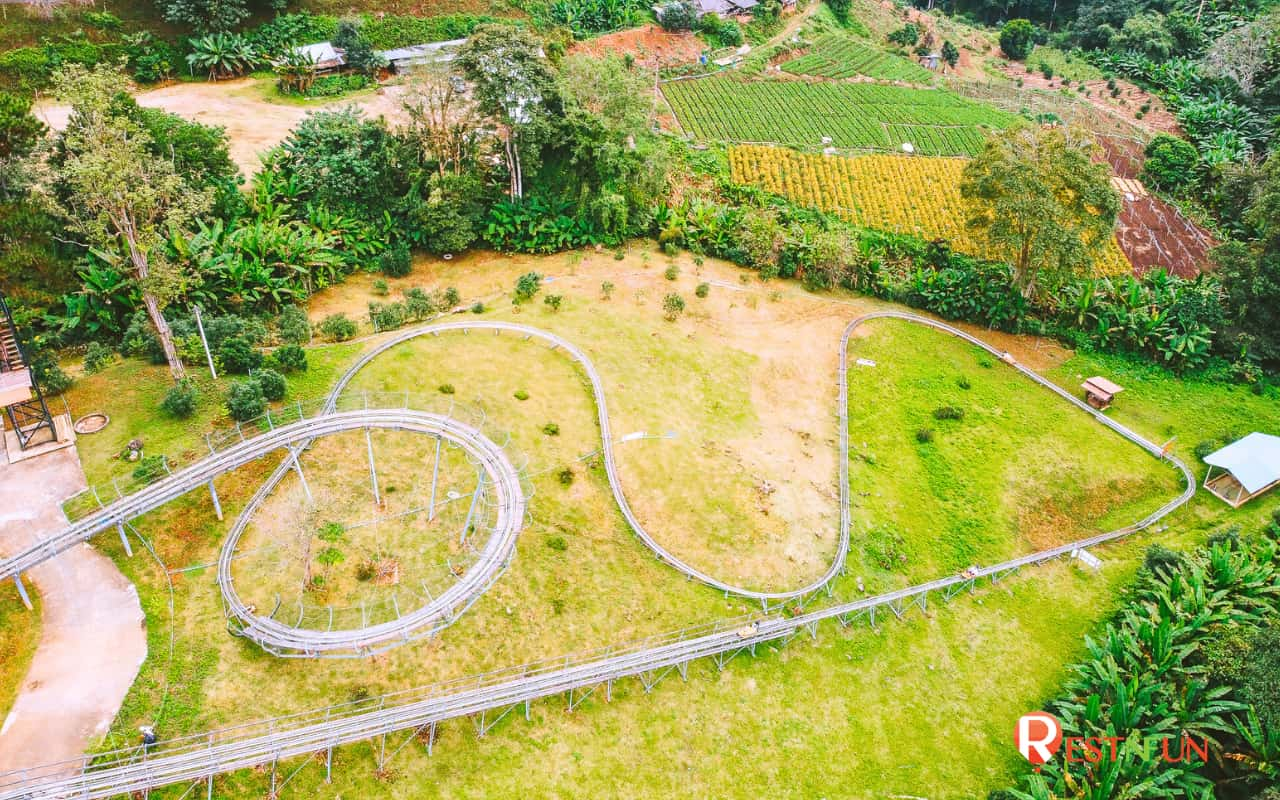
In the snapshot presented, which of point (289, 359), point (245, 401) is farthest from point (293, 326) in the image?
point (245, 401)

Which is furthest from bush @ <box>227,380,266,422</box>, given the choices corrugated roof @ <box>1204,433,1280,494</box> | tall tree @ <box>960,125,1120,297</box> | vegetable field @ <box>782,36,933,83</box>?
vegetable field @ <box>782,36,933,83</box>

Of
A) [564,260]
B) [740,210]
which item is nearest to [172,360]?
[564,260]

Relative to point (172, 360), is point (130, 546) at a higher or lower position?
lower

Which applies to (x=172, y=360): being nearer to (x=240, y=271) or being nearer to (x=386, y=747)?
(x=240, y=271)

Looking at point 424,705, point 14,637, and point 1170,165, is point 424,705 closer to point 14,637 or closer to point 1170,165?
point 14,637

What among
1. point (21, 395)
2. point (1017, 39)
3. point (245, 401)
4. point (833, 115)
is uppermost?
point (1017, 39)

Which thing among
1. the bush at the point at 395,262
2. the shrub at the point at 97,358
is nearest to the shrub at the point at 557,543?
the shrub at the point at 97,358

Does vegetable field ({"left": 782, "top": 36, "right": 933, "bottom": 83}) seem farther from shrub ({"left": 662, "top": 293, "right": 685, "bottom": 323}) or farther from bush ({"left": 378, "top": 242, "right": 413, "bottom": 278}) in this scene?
bush ({"left": 378, "top": 242, "right": 413, "bottom": 278})
